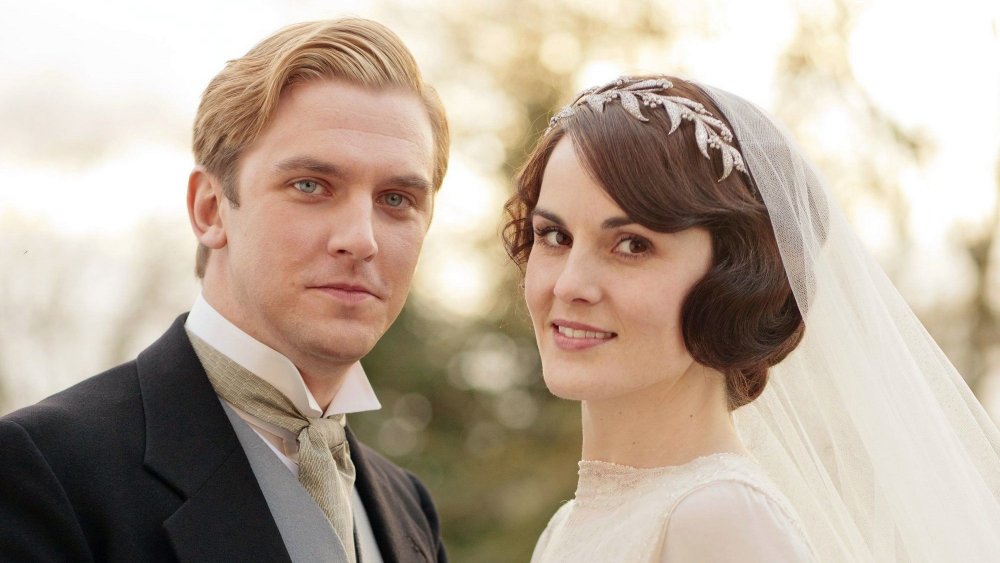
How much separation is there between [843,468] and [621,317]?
0.82 m

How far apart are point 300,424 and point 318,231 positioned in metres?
0.62

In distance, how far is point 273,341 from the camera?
3750 millimetres

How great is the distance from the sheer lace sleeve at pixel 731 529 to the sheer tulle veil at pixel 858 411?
1.12 ft

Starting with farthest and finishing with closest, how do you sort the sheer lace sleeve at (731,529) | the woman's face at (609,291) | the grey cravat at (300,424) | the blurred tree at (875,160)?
the blurred tree at (875,160), the grey cravat at (300,424), the woman's face at (609,291), the sheer lace sleeve at (731,529)

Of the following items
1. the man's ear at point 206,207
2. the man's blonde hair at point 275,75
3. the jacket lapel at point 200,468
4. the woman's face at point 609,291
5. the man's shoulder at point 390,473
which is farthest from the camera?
the man's shoulder at point 390,473

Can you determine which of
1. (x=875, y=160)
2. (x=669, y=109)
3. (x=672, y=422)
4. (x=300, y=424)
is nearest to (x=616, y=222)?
(x=669, y=109)

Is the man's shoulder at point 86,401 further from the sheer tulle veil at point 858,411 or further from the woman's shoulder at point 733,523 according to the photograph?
the sheer tulle veil at point 858,411

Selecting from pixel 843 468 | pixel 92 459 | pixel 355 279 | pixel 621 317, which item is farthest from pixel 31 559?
pixel 843 468

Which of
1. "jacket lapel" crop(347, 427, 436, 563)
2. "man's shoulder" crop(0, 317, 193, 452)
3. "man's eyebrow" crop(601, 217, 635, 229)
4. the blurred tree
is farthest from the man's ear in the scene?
the blurred tree

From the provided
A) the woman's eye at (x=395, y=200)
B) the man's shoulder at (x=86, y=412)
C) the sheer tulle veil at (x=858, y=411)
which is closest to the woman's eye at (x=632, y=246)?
the sheer tulle veil at (x=858, y=411)

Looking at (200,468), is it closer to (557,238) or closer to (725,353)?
(557,238)

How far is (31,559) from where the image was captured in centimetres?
293

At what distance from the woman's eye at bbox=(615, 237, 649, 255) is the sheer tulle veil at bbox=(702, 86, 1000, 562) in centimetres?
36

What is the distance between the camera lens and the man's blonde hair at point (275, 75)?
149 inches
